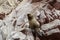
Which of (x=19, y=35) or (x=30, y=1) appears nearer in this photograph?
(x=19, y=35)

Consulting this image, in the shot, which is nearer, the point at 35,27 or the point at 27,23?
the point at 35,27

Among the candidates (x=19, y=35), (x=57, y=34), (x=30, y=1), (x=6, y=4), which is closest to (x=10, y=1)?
(x=6, y=4)

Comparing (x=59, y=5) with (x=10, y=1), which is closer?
(x=59, y=5)

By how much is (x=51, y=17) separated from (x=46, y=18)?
0.14 meters

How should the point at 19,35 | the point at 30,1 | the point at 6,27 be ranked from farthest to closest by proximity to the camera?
the point at 30,1 → the point at 6,27 → the point at 19,35

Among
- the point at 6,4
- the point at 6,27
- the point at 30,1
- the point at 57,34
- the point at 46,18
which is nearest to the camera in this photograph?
the point at 57,34

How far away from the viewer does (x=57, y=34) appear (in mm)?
5090

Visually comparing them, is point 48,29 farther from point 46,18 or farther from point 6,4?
point 6,4

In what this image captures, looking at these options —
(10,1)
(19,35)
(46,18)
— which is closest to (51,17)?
(46,18)

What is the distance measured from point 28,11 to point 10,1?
1808 mm

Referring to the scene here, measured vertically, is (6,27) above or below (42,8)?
below

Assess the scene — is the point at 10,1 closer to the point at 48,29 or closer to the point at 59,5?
the point at 59,5

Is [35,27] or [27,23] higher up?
[35,27]

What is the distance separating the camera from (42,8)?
20.8 feet
